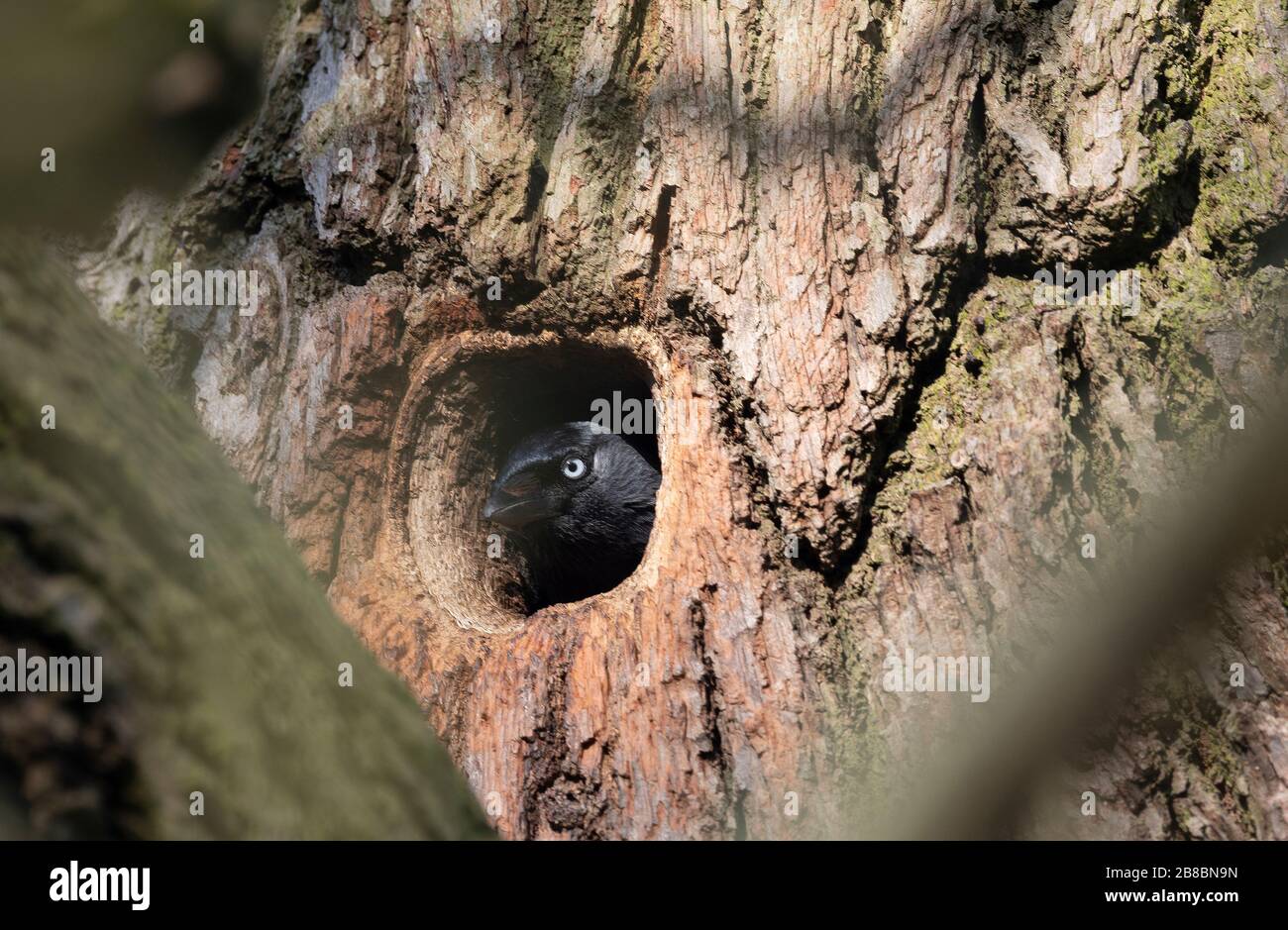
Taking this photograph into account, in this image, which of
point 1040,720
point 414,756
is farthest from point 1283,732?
point 414,756

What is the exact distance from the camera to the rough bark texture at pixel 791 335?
2.58 meters

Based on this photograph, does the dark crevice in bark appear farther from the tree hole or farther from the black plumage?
the black plumage

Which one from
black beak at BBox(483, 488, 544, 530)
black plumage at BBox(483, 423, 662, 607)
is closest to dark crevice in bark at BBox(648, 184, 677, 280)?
black beak at BBox(483, 488, 544, 530)

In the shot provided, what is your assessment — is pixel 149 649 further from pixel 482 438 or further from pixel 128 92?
pixel 128 92

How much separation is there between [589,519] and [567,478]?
0.34m

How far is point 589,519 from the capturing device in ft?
17.1

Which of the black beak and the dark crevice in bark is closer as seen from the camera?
the dark crevice in bark

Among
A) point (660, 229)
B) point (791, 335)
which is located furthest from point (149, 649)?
point (660, 229)

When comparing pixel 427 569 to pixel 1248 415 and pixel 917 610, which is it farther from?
pixel 1248 415

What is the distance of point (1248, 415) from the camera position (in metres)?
2.57

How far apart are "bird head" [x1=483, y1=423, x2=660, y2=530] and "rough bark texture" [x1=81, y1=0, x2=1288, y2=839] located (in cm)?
103

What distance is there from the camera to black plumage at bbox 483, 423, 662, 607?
4.96 m

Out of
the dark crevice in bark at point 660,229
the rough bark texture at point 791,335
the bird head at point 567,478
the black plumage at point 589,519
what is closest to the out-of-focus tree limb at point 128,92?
the rough bark texture at point 791,335
